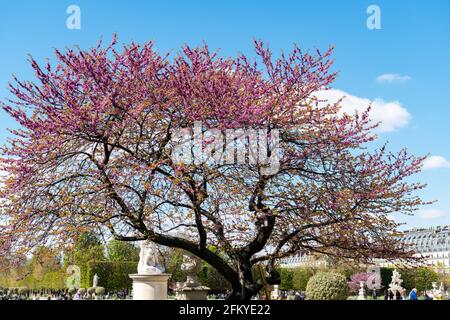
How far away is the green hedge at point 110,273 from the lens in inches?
1681

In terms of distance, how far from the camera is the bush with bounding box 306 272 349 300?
24.9 metres

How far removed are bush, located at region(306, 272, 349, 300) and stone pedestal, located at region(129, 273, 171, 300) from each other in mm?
11108

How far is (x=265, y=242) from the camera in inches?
574

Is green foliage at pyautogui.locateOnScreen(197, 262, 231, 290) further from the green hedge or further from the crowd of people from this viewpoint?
the crowd of people

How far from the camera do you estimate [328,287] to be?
24922 mm

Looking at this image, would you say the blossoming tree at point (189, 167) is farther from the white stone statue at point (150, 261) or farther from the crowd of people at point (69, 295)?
the crowd of people at point (69, 295)

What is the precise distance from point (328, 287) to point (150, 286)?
11.7 meters

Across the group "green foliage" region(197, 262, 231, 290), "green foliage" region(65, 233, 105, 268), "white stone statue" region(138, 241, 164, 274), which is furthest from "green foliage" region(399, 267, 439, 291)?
"green foliage" region(65, 233, 105, 268)

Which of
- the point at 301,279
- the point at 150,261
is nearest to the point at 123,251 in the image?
the point at 301,279

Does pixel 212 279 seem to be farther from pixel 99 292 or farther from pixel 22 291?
pixel 22 291

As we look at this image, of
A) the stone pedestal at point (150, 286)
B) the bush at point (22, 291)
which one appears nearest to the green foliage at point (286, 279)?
the bush at point (22, 291)

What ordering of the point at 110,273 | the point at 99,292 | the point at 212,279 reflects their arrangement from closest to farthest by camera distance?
the point at 99,292, the point at 110,273, the point at 212,279
